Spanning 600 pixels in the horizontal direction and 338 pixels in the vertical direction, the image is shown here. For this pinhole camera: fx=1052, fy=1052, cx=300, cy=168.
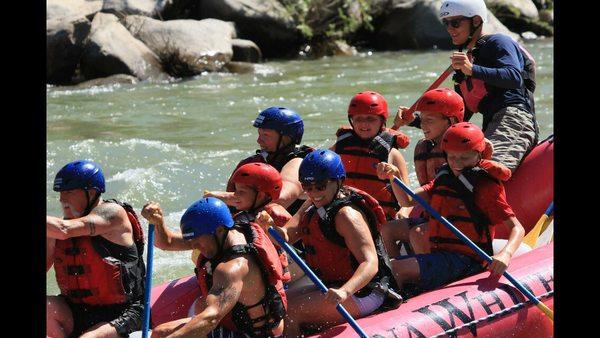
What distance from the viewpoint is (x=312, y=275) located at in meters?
4.58

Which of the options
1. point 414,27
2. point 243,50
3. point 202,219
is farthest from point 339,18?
point 202,219

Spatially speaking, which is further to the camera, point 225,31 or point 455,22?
point 225,31

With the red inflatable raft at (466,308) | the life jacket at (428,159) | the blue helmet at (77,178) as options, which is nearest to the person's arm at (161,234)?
the blue helmet at (77,178)

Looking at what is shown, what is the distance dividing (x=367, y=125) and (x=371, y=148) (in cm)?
14

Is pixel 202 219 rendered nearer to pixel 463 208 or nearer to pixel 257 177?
pixel 257 177

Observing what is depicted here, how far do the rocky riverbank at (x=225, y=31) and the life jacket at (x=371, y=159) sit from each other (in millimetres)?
9933

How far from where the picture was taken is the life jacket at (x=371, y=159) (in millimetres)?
6059

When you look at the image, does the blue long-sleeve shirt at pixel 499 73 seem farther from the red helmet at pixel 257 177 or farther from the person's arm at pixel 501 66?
the red helmet at pixel 257 177

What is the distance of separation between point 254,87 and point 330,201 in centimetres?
1094

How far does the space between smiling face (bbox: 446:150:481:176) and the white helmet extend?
127cm

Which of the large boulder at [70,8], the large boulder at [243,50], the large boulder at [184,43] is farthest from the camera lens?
the large boulder at [243,50]

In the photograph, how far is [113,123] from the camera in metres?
13.3
